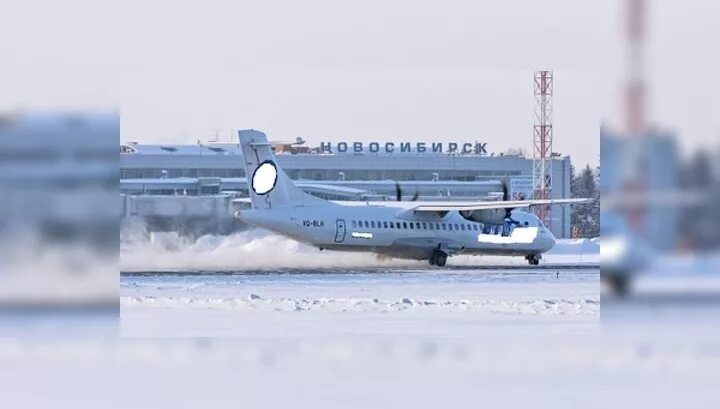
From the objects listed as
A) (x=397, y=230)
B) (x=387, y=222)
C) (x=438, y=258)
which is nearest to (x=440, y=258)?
(x=438, y=258)

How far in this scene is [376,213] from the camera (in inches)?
2064

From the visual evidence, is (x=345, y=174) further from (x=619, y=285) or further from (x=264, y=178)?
(x=619, y=285)

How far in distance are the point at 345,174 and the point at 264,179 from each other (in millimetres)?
14225

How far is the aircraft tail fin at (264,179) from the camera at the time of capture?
50.4 meters

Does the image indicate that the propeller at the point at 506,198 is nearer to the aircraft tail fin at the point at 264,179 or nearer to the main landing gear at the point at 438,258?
the main landing gear at the point at 438,258

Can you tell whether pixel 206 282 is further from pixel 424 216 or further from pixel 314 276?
pixel 424 216

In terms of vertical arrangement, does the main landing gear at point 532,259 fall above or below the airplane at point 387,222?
below

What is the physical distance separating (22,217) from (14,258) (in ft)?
1.90

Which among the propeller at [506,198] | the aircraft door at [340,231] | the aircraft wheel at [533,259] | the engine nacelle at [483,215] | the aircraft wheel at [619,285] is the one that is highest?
the propeller at [506,198]

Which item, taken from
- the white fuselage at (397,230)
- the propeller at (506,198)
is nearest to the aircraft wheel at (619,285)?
the white fuselage at (397,230)

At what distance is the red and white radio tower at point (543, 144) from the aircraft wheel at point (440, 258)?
4.66m

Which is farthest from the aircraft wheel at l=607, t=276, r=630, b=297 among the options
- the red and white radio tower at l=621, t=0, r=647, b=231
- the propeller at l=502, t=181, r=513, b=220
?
the propeller at l=502, t=181, r=513, b=220

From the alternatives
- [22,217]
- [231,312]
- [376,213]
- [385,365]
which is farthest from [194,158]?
[385,365]

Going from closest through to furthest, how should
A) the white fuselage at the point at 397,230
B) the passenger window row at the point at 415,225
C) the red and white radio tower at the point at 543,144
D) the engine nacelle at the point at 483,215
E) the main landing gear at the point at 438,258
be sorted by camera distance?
the red and white radio tower at the point at 543,144, the white fuselage at the point at 397,230, the passenger window row at the point at 415,225, the main landing gear at the point at 438,258, the engine nacelle at the point at 483,215
